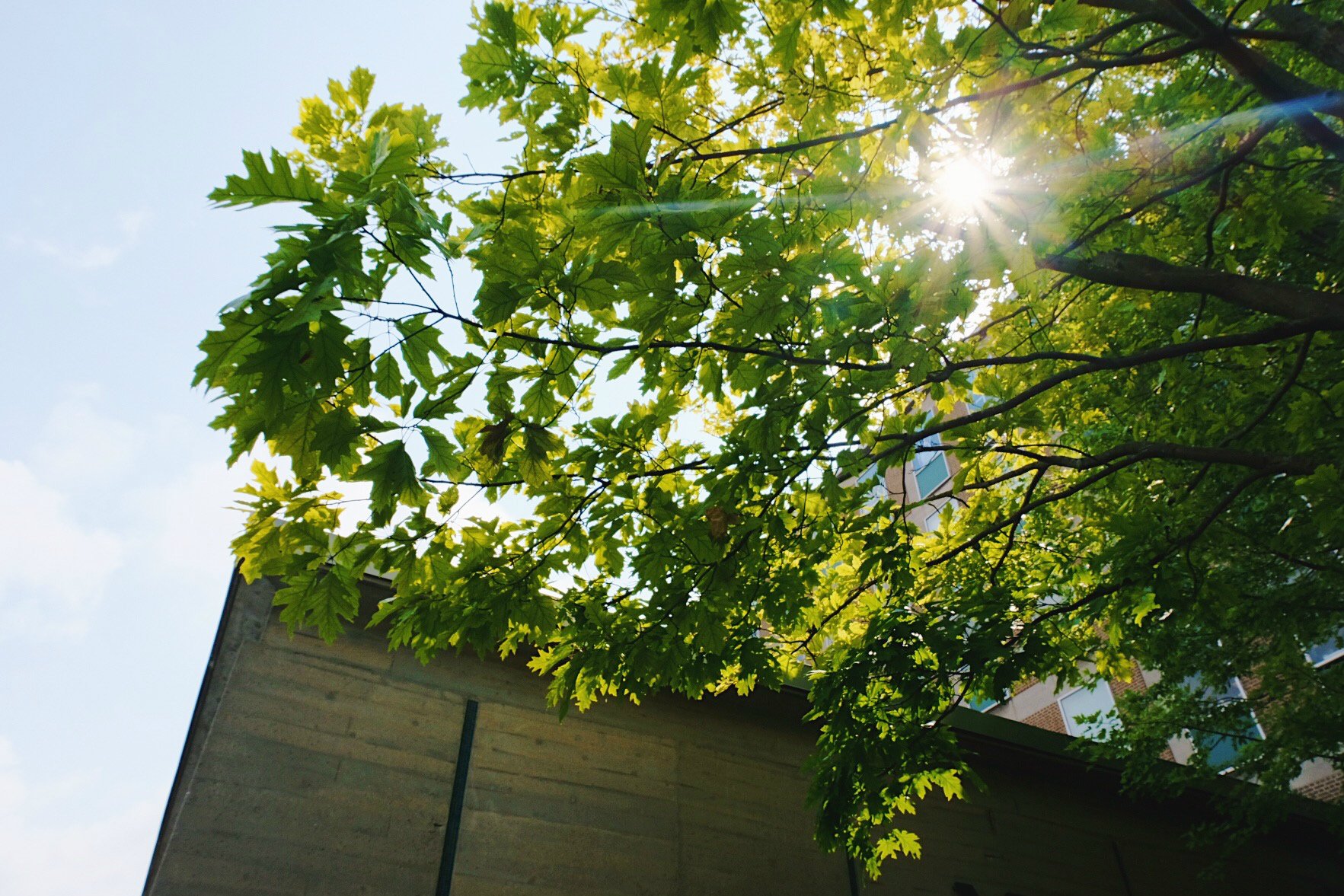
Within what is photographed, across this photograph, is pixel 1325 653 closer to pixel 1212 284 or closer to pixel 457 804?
pixel 1212 284

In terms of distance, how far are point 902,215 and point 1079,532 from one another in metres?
6.38

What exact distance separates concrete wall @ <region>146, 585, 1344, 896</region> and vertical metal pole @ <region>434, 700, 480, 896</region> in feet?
0.17

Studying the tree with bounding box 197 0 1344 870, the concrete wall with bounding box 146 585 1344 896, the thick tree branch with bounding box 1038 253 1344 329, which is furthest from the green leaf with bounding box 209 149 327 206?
the concrete wall with bounding box 146 585 1344 896

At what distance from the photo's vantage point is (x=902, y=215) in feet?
12.3

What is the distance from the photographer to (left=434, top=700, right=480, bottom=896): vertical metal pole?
6633mm

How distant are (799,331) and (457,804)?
560cm

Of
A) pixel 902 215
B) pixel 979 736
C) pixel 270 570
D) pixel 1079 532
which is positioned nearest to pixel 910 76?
pixel 902 215

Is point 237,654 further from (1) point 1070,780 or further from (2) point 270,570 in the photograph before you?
(1) point 1070,780

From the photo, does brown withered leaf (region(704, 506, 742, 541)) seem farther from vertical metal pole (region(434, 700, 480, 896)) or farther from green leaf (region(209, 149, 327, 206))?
vertical metal pole (region(434, 700, 480, 896))

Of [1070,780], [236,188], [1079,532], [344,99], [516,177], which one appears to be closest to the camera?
[236,188]

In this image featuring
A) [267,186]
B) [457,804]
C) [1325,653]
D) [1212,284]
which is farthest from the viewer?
[1325,653]

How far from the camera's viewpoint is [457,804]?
277 inches

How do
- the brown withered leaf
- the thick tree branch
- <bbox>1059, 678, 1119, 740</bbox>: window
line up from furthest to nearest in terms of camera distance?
1. <bbox>1059, 678, 1119, 740</bbox>: window
2. the brown withered leaf
3. the thick tree branch

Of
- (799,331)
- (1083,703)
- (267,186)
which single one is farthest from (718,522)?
(1083,703)
